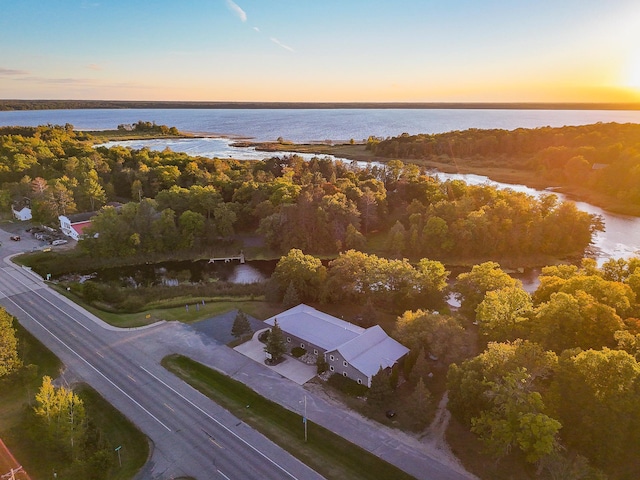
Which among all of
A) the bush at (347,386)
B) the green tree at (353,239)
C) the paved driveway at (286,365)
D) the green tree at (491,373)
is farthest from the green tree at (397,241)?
the green tree at (491,373)

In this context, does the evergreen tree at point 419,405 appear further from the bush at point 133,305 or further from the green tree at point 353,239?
the green tree at point 353,239

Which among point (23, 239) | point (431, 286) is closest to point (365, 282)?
point (431, 286)

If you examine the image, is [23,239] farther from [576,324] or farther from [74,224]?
[576,324]

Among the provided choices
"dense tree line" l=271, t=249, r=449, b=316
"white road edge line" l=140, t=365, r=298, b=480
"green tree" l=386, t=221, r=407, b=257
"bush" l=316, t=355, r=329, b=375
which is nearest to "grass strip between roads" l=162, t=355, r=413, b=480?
"white road edge line" l=140, t=365, r=298, b=480

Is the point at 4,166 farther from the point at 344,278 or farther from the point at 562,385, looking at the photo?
the point at 562,385

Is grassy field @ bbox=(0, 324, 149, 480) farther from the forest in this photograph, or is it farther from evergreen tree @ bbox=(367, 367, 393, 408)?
evergreen tree @ bbox=(367, 367, 393, 408)

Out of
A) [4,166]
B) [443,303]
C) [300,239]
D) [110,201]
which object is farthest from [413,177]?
[4,166]
